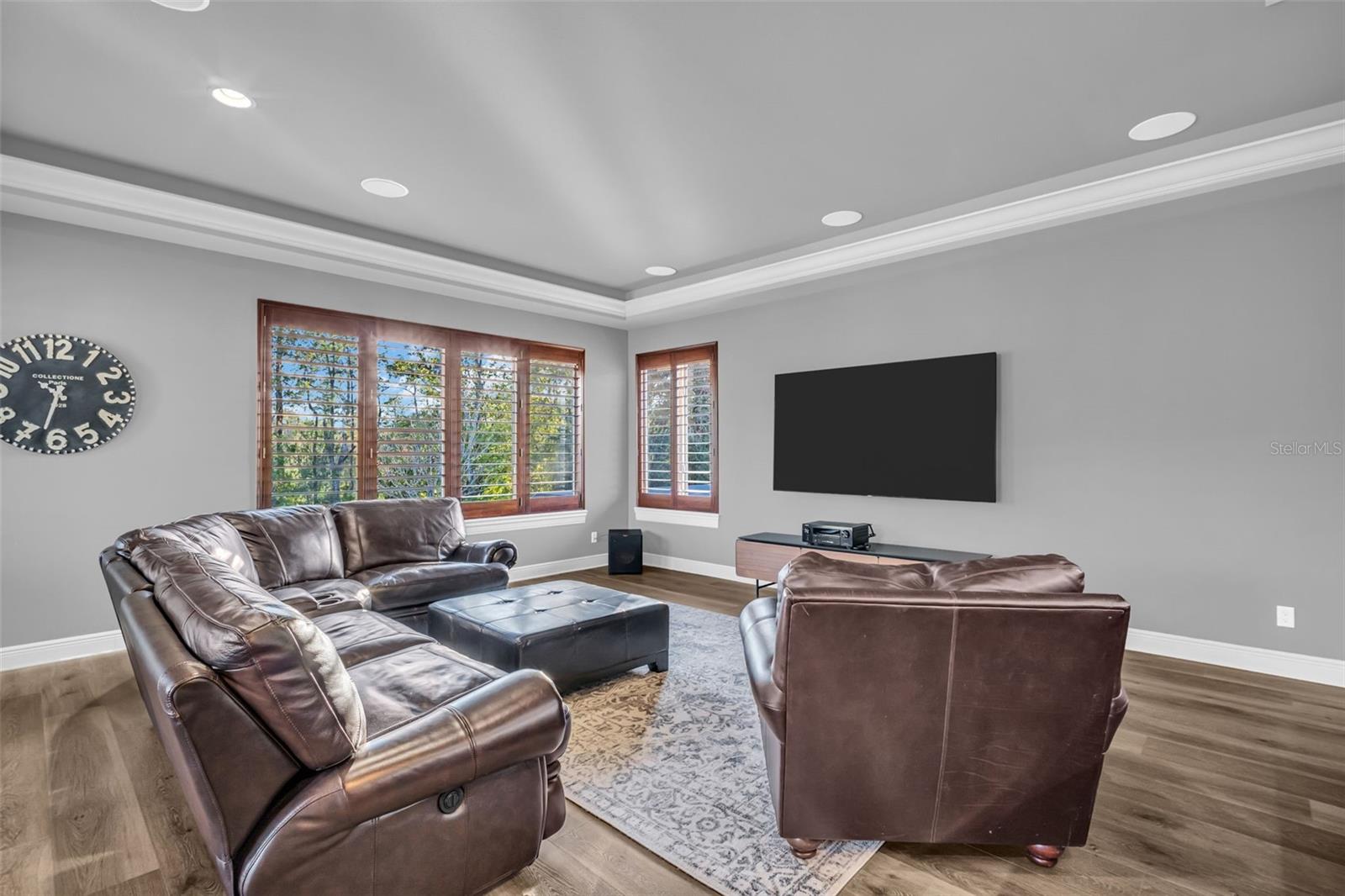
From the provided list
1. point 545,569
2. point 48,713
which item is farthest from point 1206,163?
point 48,713

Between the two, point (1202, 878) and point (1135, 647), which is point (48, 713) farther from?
point (1135, 647)

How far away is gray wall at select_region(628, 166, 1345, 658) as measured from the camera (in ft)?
10.8

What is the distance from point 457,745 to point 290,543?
2807mm

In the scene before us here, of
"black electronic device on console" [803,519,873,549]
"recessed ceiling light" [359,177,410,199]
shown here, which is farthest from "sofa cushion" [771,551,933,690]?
"recessed ceiling light" [359,177,410,199]

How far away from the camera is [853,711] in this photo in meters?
1.71

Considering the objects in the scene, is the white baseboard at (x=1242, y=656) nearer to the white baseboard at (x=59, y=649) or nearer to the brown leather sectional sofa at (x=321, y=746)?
the brown leather sectional sofa at (x=321, y=746)

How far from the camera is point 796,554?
467 centimetres

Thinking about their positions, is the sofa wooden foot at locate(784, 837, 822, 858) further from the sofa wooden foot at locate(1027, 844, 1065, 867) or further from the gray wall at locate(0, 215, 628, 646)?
the gray wall at locate(0, 215, 628, 646)

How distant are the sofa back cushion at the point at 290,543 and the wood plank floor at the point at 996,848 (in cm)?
86

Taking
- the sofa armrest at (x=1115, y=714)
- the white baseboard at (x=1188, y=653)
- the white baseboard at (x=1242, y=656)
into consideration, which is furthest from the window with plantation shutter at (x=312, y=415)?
the white baseboard at (x=1242, y=656)

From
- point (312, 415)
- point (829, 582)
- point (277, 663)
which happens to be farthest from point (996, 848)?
point (312, 415)

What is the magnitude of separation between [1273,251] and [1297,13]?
65.0 inches

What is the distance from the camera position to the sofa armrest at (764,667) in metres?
1.74

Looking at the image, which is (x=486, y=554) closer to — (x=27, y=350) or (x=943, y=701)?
(x=27, y=350)
